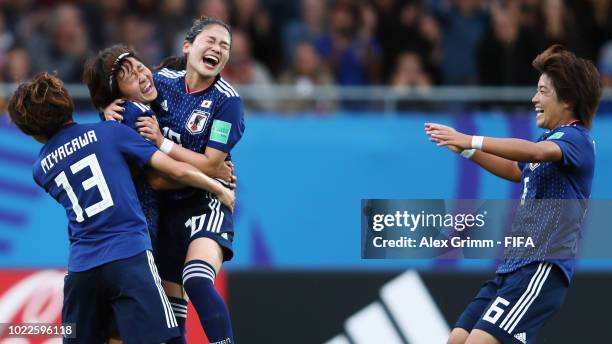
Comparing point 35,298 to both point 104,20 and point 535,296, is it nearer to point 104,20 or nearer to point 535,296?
point 535,296

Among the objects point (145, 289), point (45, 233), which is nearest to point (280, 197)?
point (45, 233)

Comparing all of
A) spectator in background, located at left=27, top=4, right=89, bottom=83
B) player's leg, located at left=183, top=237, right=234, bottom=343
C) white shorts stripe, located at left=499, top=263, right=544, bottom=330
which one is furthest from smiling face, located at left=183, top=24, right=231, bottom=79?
spectator in background, located at left=27, top=4, right=89, bottom=83

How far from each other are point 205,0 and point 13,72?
2.11 meters

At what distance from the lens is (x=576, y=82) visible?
6.36 m

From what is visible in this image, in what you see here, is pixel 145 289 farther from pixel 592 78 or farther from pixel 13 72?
pixel 13 72

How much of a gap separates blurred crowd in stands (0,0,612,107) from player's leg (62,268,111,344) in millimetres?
5208

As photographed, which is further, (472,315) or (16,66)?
(16,66)

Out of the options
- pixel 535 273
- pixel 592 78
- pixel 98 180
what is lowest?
pixel 535 273

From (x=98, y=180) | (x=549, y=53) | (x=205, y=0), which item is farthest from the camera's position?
(x=205, y=0)

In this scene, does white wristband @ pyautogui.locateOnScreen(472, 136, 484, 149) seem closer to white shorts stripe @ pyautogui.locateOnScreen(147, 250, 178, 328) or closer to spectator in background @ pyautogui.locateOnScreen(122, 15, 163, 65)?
white shorts stripe @ pyautogui.locateOnScreen(147, 250, 178, 328)

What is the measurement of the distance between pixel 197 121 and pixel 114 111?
1.58 ft

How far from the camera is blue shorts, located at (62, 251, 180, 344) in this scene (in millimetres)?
6074

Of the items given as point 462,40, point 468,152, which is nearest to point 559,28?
point 462,40

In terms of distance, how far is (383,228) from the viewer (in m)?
6.80
